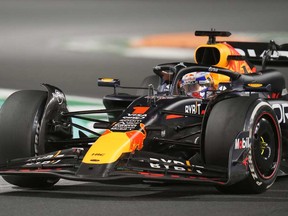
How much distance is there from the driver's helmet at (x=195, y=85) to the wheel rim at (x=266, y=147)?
122cm

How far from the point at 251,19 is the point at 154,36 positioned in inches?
59.7

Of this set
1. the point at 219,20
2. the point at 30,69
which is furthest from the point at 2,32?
the point at 219,20

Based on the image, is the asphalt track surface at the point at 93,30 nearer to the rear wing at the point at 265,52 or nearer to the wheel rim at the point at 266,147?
the rear wing at the point at 265,52

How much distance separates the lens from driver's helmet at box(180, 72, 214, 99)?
11.8 meters

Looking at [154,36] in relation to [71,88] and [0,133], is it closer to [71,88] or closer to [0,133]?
[71,88]

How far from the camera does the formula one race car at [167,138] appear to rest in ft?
32.0

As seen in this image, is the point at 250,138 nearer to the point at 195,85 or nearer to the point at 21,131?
the point at 195,85

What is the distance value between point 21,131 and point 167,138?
1.43 metres

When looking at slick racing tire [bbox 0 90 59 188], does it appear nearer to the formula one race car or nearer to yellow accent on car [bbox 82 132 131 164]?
the formula one race car

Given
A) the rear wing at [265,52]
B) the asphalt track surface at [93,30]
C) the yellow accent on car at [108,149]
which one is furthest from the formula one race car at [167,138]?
the asphalt track surface at [93,30]

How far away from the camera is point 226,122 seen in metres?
10.1

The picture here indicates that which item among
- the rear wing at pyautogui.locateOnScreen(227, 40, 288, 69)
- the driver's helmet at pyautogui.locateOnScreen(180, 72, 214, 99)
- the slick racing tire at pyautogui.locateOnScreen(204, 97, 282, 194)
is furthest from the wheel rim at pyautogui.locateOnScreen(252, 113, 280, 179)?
the rear wing at pyautogui.locateOnScreen(227, 40, 288, 69)

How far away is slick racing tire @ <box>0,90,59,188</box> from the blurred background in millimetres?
5007

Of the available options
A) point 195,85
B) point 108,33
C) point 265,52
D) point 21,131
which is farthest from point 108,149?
point 108,33
